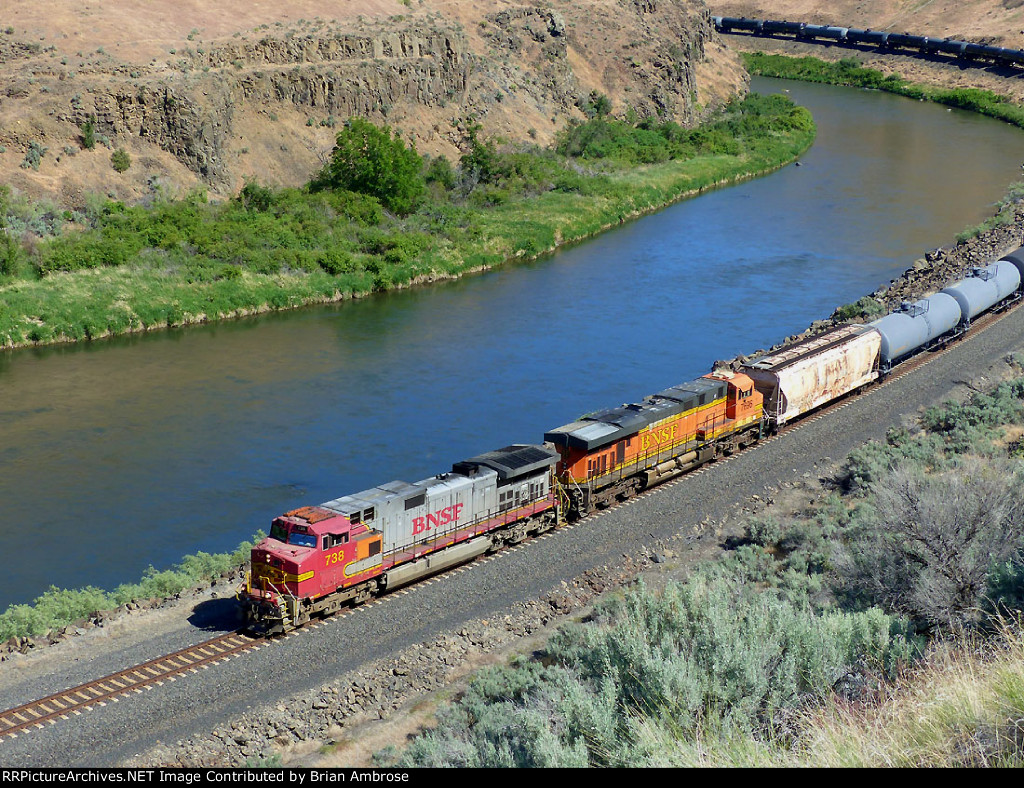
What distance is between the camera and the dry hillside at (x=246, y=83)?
60562 mm

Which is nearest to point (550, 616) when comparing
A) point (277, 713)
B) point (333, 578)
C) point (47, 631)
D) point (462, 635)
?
point (462, 635)

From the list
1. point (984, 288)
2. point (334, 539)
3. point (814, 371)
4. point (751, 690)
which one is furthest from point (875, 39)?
point (751, 690)

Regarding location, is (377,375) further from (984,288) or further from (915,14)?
(915,14)

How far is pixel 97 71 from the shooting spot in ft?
206

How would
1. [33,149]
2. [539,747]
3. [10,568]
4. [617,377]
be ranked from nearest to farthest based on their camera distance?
[539,747]
[10,568]
[617,377]
[33,149]

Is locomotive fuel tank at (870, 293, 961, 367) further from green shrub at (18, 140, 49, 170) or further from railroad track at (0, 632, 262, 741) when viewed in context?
green shrub at (18, 140, 49, 170)

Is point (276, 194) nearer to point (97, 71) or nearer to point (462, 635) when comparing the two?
point (97, 71)

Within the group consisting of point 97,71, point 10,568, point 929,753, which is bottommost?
point 10,568

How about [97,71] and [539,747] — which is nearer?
[539,747]

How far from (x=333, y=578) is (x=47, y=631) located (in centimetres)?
659

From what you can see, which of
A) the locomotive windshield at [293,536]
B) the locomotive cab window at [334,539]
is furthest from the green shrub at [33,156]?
the locomotive cab window at [334,539]

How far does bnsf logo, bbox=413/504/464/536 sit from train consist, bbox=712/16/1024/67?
131 meters

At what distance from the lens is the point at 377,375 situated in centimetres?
4631

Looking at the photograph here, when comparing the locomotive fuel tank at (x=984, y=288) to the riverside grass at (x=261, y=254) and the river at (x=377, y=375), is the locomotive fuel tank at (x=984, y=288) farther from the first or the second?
the riverside grass at (x=261, y=254)
